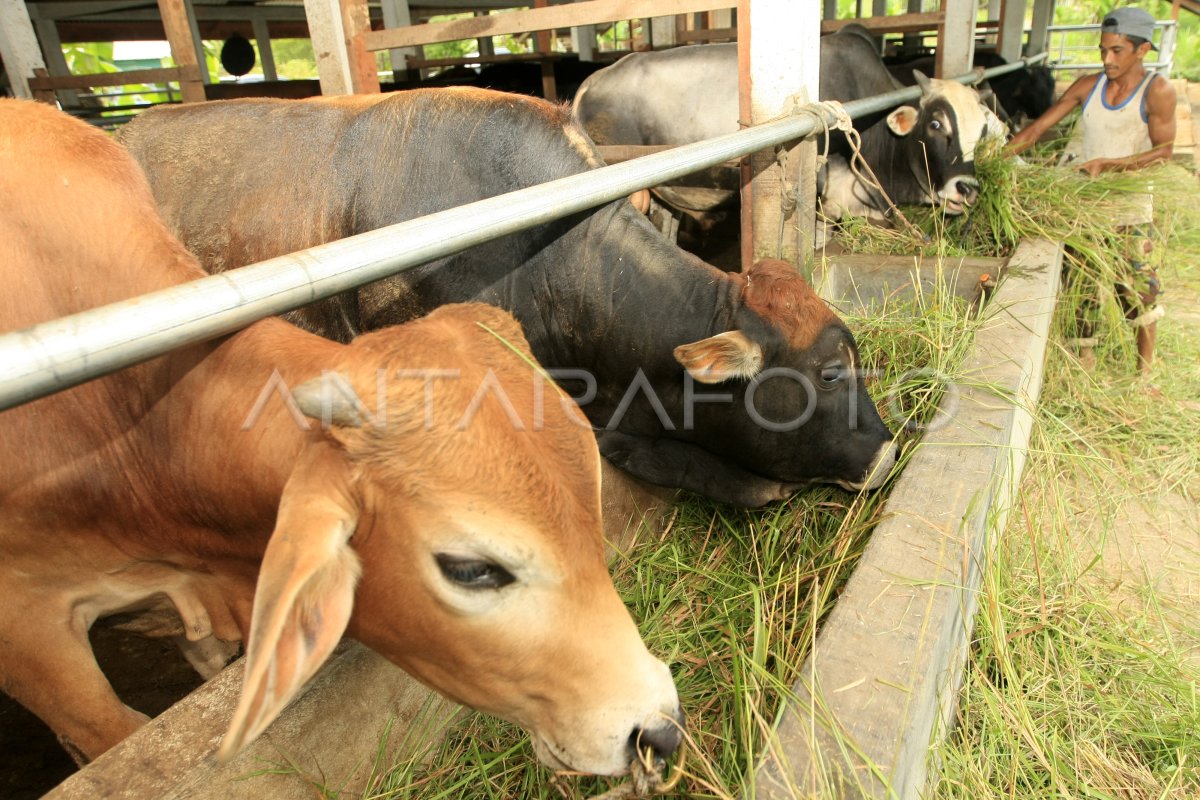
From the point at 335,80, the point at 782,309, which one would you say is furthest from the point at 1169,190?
the point at 335,80

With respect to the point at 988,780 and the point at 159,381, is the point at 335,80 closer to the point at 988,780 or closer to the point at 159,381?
the point at 159,381

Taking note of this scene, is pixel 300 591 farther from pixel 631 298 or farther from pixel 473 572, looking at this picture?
pixel 631 298

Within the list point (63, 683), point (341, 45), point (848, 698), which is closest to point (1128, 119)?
point (341, 45)

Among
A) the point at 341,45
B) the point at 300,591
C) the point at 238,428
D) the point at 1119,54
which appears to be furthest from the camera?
the point at 1119,54

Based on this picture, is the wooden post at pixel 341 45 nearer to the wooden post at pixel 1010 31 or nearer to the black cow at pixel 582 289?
the black cow at pixel 582 289

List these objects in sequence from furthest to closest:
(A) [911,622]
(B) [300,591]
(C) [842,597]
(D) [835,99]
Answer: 1. (D) [835,99]
2. (C) [842,597]
3. (A) [911,622]
4. (B) [300,591]

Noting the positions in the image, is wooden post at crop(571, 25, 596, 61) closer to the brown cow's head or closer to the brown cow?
the brown cow

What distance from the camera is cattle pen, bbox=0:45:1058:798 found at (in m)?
1.17

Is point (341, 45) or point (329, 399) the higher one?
point (341, 45)

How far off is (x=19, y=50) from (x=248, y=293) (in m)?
6.55

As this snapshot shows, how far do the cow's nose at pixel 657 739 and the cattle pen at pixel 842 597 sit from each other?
166 millimetres

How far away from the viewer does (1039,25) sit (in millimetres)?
12312

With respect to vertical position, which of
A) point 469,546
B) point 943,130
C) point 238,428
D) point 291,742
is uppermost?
point 238,428

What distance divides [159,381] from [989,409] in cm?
238
